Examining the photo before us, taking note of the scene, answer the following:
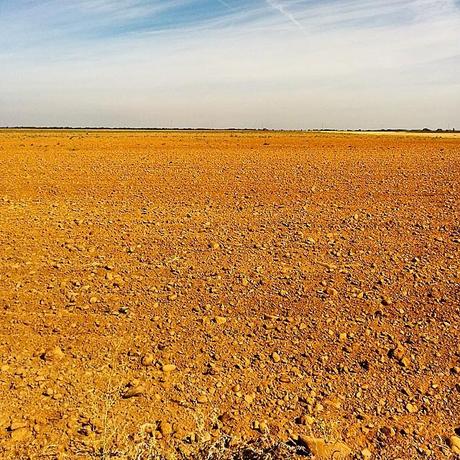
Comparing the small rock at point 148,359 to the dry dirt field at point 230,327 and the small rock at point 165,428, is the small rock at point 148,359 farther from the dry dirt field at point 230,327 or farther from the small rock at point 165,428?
the small rock at point 165,428

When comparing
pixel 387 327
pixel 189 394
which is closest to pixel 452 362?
pixel 387 327

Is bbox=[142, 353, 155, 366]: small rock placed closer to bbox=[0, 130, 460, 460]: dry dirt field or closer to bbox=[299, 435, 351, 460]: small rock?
bbox=[0, 130, 460, 460]: dry dirt field

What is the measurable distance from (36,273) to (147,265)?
48.3 inches

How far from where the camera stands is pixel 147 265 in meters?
5.80

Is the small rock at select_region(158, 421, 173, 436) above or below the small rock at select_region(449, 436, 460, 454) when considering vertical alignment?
above

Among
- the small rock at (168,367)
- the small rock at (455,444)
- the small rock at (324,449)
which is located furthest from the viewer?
the small rock at (168,367)

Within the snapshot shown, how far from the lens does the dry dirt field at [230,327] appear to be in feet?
11.4

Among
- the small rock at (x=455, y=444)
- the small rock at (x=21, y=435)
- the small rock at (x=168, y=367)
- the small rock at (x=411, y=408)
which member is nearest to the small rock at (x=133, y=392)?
the small rock at (x=168, y=367)

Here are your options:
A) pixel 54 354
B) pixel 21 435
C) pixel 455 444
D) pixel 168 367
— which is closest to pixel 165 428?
pixel 168 367

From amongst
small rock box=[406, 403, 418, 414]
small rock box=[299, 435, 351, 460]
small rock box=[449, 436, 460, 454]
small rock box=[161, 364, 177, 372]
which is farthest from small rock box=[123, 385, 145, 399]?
small rock box=[449, 436, 460, 454]

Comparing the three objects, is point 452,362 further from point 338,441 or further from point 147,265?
point 147,265

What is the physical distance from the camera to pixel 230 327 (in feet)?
15.3

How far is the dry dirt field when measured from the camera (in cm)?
346

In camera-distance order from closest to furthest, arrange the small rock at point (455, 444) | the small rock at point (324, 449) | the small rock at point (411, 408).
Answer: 1. the small rock at point (324, 449)
2. the small rock at point (455, 444)
3. the small rock at point (411, 408)
